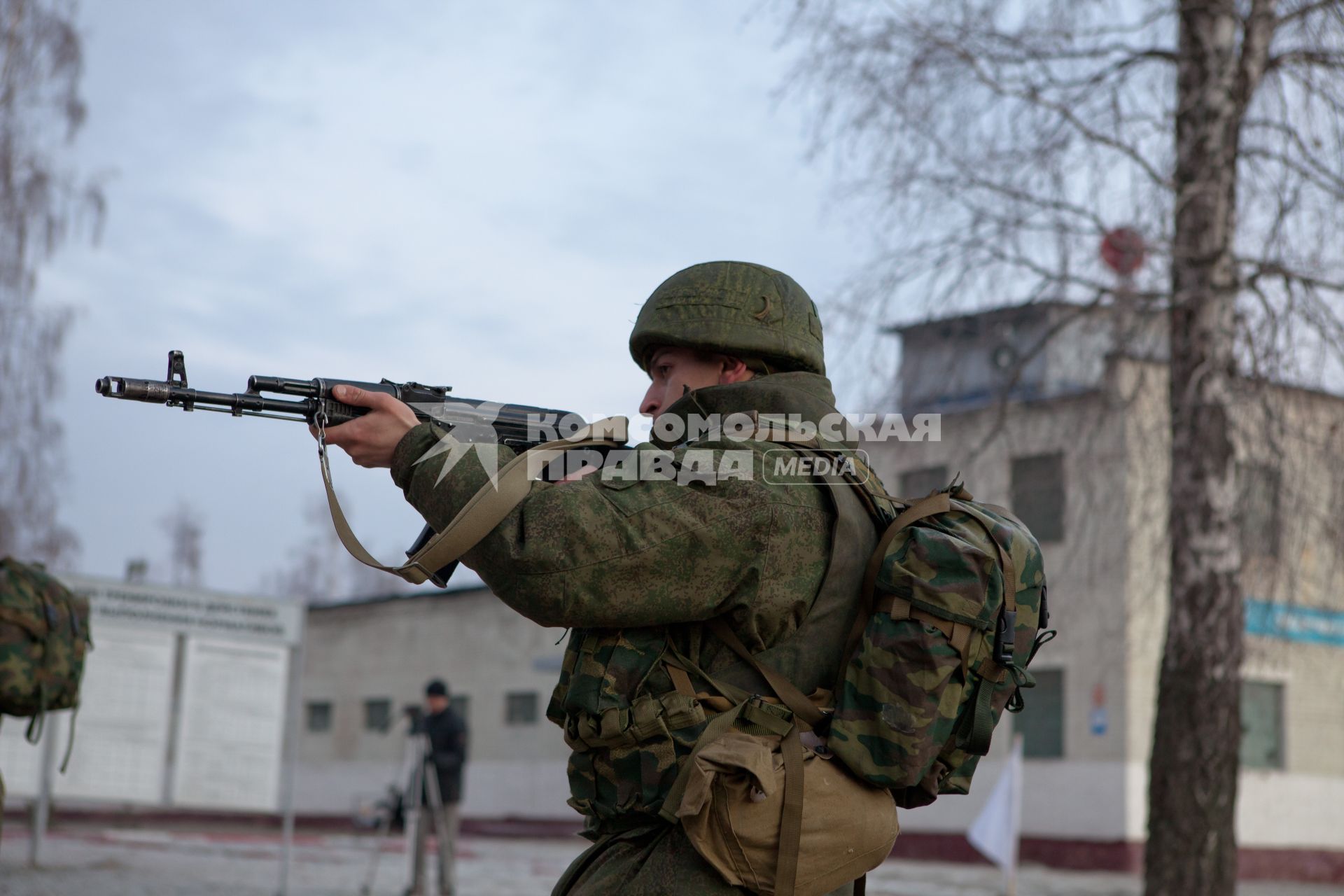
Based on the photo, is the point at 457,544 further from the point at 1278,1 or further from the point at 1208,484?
the point at 1278,1

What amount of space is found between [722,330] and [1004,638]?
0.81 metres

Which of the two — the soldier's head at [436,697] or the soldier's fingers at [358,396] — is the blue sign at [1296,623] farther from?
the soldier's fingers at [358,396]

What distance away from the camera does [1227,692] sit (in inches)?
316

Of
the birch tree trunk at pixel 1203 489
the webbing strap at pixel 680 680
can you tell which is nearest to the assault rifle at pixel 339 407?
the webbing strap at pixel 680 680

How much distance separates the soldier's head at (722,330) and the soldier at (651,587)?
0.15 metres

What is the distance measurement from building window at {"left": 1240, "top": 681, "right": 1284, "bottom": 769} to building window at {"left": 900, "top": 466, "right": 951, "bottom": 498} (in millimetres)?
4924

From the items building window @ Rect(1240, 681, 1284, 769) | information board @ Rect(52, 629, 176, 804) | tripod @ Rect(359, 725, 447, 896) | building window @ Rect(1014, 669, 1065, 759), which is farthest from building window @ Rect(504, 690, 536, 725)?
information board @ Rect(52, 629, 176, 804)

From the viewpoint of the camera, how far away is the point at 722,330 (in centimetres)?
277

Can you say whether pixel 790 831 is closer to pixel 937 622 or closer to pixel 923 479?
pixel 937 622

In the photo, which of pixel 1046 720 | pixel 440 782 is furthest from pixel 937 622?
pixel 1046 720

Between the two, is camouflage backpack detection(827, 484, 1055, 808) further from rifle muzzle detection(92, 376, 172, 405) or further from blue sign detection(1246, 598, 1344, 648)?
blue sign detection(1246, 598, 1344, 648)

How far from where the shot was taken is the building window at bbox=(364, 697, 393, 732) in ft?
97.1

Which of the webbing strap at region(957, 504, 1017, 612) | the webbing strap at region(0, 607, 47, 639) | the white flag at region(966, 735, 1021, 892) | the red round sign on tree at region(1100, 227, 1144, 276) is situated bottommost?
the white flag at region(966, 735, 1021, 892)

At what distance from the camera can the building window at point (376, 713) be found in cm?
2961
